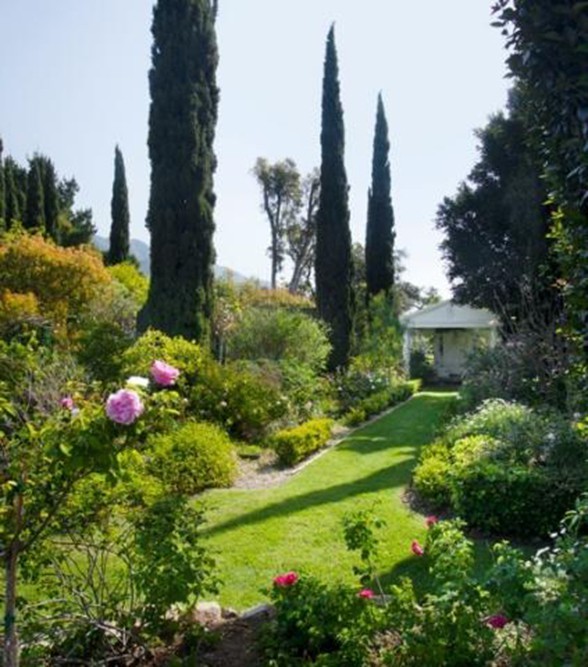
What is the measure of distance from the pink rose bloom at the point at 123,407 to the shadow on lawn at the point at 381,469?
4.09m

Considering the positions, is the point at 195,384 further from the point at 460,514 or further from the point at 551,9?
the point at 551,9

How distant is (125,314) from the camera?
16.2m

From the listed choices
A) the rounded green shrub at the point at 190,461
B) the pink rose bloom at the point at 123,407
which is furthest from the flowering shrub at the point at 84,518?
the rounded green shrub at the point at 190,461

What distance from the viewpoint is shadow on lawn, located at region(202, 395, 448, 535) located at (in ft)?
22.4

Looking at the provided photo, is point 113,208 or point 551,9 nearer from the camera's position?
point 551,9

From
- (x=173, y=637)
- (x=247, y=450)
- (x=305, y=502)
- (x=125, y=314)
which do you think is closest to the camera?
(x=173, y=637)

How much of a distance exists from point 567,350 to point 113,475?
918 centimetres

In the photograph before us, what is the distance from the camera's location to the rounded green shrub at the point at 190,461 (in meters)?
7.40

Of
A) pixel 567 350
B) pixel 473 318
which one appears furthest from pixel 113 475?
pixel 473 318

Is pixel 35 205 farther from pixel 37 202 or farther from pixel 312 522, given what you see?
pixel 312 522

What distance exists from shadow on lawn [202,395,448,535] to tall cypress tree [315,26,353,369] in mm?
3310

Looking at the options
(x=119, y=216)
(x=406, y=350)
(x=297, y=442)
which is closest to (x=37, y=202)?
(x=119, y=216)

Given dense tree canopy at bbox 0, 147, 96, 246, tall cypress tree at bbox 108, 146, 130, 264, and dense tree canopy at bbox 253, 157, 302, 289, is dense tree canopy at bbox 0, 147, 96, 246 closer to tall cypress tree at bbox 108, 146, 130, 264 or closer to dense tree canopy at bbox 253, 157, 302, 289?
tall cypress tree at bbox 108, 146, 130, 264

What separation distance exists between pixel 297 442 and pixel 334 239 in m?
11.3
